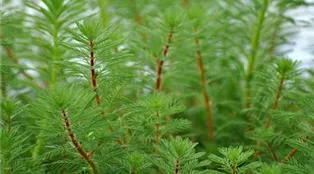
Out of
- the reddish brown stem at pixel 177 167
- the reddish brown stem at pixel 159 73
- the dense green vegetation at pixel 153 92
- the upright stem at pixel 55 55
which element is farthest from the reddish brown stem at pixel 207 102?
the reddish brown stem at pixel 177 167

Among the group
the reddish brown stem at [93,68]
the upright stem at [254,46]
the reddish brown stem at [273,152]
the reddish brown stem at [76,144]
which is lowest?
the reddish brown stem at [76,144]

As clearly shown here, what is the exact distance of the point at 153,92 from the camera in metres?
0.74

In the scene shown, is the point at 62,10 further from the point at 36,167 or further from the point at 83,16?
the point at 36,167

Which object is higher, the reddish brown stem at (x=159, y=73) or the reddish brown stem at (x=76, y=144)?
the reddish brown stem at (x=159, y=73)

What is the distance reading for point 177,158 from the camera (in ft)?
1.82

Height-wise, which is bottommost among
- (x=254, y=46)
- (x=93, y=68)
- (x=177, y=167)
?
(x=177, y=167)

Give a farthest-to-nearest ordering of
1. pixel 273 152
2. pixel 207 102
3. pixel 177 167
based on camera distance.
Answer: pixel 207 102 → pixel 273 152 → pixel 177 167

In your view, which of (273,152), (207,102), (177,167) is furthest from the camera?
(207,102)

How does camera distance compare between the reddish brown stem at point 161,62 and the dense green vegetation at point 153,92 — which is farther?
the reddish brown stem at point 161,62

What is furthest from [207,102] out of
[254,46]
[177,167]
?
[177,167]

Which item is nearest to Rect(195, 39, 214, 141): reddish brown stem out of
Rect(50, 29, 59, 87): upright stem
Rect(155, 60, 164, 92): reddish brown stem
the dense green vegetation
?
the dense green vegetation

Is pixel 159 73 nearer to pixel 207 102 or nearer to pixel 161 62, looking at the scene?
pixel 161 62

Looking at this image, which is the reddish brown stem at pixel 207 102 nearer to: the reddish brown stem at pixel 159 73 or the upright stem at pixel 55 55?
the reddish brown stem at pixel 159 73

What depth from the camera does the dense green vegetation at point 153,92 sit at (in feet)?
1.86
